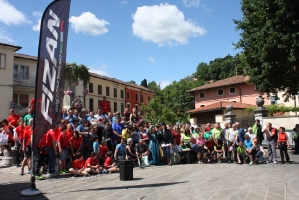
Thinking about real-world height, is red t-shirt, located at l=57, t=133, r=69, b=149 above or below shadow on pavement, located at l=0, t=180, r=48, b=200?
above

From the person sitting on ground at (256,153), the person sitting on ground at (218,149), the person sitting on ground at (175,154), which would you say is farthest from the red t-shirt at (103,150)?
the person sitting on ground at (256,153)

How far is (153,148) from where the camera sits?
13.3 metres

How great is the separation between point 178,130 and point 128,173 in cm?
614

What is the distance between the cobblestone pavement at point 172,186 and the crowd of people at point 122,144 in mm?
784

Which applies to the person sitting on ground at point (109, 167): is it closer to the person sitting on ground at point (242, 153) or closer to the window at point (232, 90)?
the person sitting on ground at point (242, 153)

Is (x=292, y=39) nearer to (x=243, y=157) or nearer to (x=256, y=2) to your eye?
(x=256, y=2)

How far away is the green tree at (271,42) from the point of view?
49.8 ft

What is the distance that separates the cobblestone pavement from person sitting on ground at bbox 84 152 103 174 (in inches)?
16.0

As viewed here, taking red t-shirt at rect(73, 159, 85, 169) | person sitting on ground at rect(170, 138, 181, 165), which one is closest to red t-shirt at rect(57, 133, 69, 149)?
red t-shirt at rect(73, 159, 85, 169)

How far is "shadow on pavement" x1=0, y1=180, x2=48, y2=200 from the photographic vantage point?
7.19m

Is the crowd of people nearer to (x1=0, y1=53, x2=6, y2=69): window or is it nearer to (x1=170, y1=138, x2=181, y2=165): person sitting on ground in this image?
(x1=170, y1=138, x2=181, y2=165): person sitting on ground

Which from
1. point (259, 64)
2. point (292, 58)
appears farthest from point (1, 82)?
point (292, 58)

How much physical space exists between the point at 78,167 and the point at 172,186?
3.85 metres

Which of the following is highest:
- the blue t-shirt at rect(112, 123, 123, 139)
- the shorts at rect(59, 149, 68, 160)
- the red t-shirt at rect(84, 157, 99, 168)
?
the blue t-shirt at rect(112, 123, 123, 139)
